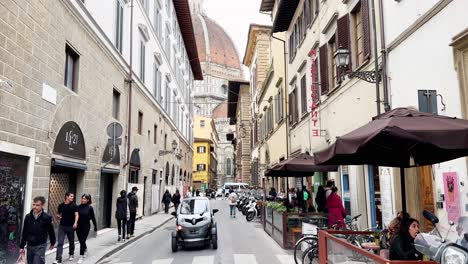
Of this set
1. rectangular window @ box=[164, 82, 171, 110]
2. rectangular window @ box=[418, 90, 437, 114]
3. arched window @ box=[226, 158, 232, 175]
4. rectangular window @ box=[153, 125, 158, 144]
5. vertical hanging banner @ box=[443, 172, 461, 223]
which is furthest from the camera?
arched window @ box=[226, 158, 232, 175]

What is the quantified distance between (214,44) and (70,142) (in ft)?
427

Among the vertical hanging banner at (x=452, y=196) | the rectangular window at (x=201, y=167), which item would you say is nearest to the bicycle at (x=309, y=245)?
the vertical hanging banner at (x=452, y=196)

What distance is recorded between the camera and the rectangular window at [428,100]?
768 centimetres

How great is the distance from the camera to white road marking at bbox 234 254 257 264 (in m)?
10.2

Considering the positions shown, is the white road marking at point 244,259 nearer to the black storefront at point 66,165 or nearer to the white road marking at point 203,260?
the white road marking at point 203,260

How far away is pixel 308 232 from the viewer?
9883 mm

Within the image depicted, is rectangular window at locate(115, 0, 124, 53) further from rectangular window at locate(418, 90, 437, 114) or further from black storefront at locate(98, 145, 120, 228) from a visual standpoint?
rectangular window at locate(418, 90, 437, 114)

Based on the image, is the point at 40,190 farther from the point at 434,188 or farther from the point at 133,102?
the point at 133,102

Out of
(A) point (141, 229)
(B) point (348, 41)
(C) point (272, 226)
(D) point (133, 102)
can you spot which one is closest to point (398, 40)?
(B) point (348, 41)

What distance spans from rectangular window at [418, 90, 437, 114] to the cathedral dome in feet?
415

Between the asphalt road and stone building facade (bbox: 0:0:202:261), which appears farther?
the asphalt road

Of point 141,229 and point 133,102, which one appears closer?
point 141,229

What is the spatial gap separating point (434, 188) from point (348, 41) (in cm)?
607

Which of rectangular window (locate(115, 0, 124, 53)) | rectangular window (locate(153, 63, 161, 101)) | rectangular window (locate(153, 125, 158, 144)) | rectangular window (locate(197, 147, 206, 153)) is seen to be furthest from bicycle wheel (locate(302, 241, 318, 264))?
rectangular window (locate(197, 147, 206, 153))
